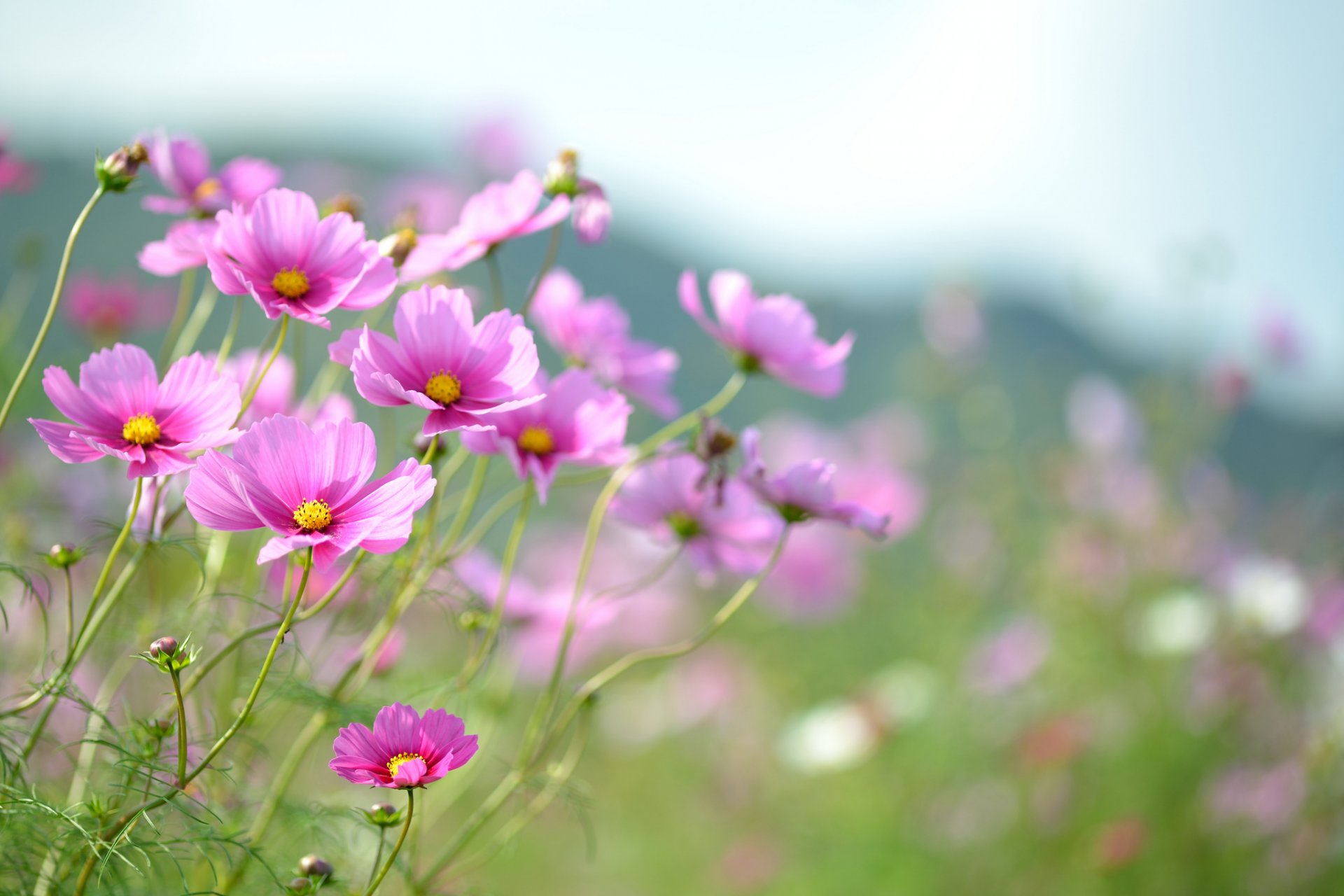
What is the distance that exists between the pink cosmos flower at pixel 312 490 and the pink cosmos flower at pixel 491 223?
14 cm

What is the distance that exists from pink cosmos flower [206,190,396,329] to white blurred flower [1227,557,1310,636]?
2.00m

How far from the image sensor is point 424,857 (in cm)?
163

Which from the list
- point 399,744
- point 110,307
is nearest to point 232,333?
point 399,744

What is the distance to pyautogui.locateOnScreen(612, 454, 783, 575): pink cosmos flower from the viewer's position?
2.12 feet

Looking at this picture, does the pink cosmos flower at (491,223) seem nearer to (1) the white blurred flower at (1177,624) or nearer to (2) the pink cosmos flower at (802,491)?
(2) the pink cosmos flower at (802,491)

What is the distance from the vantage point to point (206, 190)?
628 mm

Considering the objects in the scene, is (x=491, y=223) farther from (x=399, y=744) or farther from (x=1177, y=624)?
(x=1177, y=624)

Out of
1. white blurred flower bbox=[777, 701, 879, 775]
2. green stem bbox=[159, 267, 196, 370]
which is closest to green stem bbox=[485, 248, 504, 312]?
green stem bbox=[159, 267, 196, 370]

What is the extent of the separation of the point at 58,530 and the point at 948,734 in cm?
167

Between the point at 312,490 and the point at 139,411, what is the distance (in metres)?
0.12

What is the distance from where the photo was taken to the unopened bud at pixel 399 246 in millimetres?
539

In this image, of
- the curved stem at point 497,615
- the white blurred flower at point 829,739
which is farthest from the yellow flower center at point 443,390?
the white blurred flower at point 829,739

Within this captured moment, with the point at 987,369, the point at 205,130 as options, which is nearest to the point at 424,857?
the point at 987,369

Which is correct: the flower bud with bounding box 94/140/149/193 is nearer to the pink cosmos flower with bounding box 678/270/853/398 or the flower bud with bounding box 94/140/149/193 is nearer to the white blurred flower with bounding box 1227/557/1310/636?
the pink cosmos flower with bounding box 678/270/853/398
